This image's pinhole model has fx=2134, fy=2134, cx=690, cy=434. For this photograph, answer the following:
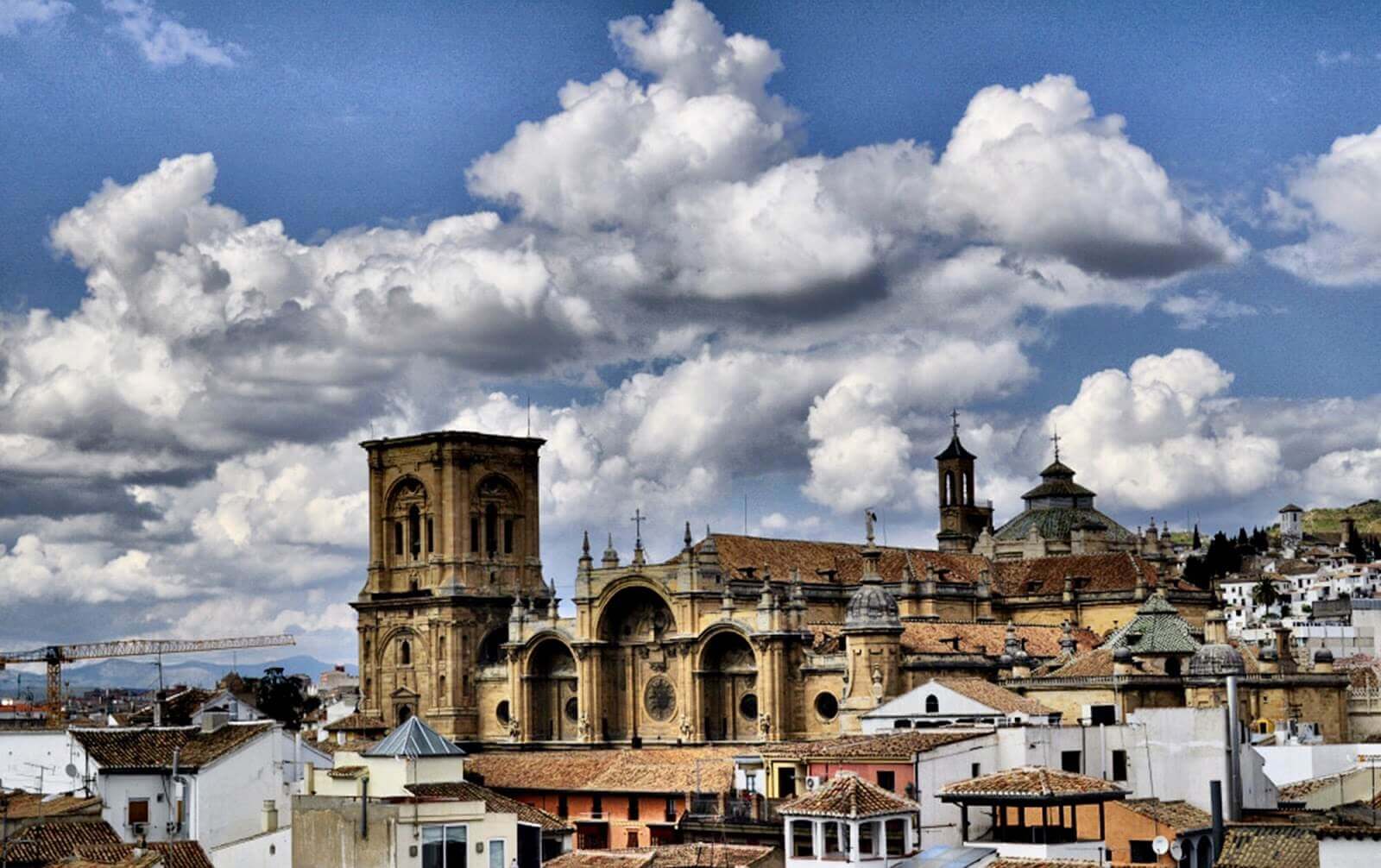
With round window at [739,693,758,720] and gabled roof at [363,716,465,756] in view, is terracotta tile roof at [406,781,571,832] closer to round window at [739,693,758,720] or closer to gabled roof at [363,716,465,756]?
gabled roof at [363,716,465,756]

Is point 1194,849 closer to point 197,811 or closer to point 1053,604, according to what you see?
point 197,811

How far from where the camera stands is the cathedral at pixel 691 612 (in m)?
92.4

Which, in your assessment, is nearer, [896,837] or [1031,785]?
[1031,785]

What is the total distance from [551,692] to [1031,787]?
5608 cm

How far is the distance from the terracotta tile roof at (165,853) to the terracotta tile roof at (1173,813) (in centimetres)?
2565

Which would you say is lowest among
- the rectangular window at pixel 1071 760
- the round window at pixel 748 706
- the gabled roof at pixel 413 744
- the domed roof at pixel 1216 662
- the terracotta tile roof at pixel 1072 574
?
the rectangular window at pixel 1071 760

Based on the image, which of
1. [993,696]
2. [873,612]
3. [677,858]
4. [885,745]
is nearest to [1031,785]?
[677,858]

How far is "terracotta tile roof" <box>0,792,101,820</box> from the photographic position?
62156 mm

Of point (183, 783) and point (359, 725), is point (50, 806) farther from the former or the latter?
point (359, 725)

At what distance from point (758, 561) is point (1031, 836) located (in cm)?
5011

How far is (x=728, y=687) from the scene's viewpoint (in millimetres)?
97375

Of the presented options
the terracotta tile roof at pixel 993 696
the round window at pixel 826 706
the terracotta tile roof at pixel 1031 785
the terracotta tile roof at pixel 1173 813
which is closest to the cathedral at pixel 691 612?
the round window at pixel 826 706

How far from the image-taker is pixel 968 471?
416ft

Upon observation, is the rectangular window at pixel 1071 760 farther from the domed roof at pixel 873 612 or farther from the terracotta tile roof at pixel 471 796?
the domed roof at pixel 873 612
